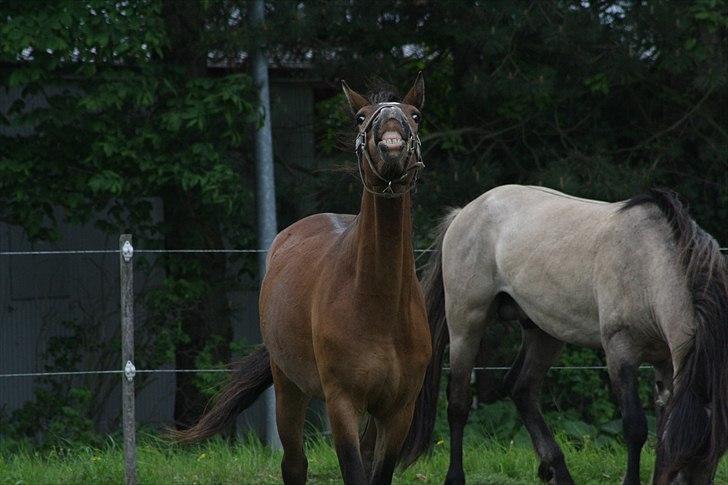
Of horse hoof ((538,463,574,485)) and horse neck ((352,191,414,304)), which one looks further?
horse hoof ((538,463,574,485))

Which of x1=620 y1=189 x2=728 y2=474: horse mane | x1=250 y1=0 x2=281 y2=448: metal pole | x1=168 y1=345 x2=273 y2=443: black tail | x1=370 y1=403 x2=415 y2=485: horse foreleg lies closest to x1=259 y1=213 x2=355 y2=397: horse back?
x1=370 y1=403 x2=415 y2=485: horse foreleg

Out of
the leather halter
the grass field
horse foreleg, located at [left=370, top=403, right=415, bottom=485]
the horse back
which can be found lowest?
the grass field

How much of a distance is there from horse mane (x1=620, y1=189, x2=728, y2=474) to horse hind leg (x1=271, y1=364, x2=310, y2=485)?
63.5 inches

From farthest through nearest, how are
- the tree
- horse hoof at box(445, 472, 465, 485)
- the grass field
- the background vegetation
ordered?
the background vegetation → the tree → the grass field → horse hoof at box(445, 472, 465, 485)

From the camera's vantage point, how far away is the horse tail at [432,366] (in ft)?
20.5

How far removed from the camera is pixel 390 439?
167 inches

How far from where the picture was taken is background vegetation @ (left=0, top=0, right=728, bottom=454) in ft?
27.8

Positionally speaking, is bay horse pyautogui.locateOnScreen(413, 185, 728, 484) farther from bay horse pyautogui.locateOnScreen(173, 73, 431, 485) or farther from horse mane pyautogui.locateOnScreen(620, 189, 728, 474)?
bay horse pyautogui.locateOnScreen(173, 73, 431, 485)

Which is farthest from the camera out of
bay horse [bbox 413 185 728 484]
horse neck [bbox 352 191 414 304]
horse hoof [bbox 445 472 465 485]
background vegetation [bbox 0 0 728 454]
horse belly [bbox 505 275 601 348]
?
background vegetation [bbox 0 0 728 454]

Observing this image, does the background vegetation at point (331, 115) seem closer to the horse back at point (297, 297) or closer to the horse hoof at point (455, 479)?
the horse hoof at point (455, 479)

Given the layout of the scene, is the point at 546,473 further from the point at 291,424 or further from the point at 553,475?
the point at 291,424

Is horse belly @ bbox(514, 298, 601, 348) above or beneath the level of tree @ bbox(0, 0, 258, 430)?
beneath

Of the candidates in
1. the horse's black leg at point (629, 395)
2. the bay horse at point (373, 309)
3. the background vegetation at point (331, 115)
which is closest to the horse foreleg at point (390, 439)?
the bay horse at point (373, 309)

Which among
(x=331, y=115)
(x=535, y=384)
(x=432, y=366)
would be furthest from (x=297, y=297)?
(x=331, y=115)
